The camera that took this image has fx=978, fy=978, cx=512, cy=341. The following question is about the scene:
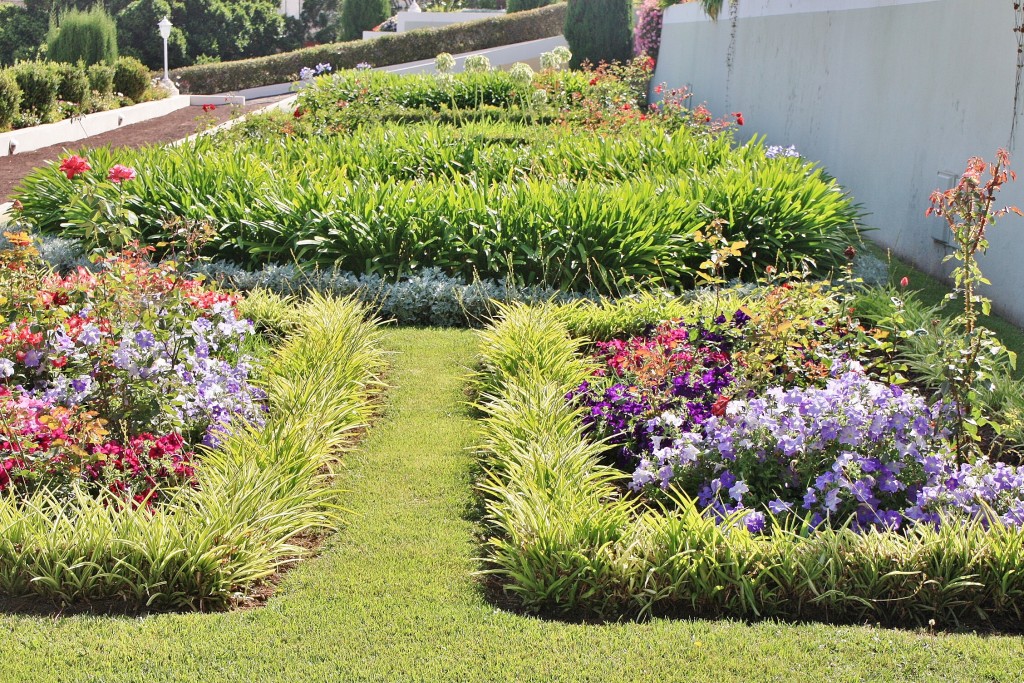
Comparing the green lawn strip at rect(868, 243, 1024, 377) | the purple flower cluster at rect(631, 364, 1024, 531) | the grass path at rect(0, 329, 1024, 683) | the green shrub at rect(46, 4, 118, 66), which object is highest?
the green shrub at rect(46, 4, 118, 66)

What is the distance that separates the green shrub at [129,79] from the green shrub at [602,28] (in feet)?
33.5

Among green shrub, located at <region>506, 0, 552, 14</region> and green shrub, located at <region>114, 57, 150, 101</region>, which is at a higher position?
green shrub, located at <region>506, 0, 552, 14</region>

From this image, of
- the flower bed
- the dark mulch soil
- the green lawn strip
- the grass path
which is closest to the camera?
the grass path

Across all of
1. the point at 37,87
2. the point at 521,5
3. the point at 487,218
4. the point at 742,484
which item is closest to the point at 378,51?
the point at 521,5

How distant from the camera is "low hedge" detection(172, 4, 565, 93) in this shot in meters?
30.3

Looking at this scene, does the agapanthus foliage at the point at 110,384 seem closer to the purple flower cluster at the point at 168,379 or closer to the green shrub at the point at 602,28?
the purple flower cluster at the point at 168,379

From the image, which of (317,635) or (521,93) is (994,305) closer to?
(317,635)

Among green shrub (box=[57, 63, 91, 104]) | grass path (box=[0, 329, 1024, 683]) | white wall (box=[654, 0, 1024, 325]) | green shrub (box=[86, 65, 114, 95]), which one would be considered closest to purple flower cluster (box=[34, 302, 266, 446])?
grass path (box=[0, 329, 1024, 683])

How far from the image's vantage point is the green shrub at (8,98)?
15289 mm

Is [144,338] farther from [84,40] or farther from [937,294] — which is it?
[84,40]

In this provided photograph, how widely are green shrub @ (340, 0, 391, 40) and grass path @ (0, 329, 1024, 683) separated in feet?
116

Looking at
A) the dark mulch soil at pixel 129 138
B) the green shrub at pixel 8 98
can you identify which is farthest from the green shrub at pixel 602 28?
the green shrub at pixel 8 98

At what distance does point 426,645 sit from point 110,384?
2132 millimetres

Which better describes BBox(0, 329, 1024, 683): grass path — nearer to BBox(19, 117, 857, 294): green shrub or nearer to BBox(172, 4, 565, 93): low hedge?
BBox(19, 117, 857, 294): green shrub
